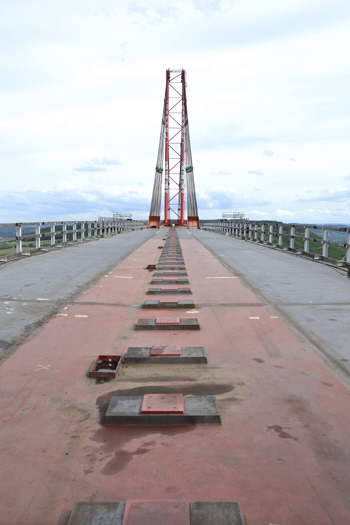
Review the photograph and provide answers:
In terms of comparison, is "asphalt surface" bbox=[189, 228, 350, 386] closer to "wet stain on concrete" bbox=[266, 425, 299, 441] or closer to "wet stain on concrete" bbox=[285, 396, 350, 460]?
"wet stain on concrete" bbox=[285, 396, 350, 460]

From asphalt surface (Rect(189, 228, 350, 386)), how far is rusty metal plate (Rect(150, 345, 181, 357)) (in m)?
1.24

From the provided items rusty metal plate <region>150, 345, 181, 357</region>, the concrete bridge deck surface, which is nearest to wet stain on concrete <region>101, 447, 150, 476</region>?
the concrete bridge deck surface

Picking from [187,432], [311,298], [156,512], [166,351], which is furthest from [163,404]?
[311,298]

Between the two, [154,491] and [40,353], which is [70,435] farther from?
[40,353]

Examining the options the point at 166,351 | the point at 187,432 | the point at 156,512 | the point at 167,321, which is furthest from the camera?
the point at 167,321

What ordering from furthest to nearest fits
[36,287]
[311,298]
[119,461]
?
[36,287] → [311,298] → [119,461]

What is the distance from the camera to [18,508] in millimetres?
1754

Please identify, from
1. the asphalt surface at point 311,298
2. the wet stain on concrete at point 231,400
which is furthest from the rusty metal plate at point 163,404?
the asphalt surface at point 311,298

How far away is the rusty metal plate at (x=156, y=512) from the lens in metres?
1.64

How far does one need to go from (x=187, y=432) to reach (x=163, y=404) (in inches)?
11.2

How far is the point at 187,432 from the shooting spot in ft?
7.61

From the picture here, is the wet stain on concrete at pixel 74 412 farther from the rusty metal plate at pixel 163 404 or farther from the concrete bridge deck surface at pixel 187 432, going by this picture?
the rusty metal plate at pixel 163 404

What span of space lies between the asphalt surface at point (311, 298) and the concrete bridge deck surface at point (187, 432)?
0.11m

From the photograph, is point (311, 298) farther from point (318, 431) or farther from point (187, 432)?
point (187, 432)
